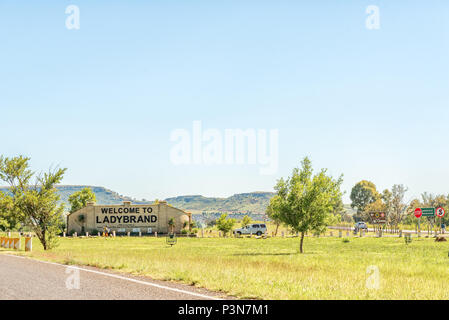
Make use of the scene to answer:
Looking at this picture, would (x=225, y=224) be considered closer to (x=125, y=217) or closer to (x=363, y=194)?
(x=125, y=217)

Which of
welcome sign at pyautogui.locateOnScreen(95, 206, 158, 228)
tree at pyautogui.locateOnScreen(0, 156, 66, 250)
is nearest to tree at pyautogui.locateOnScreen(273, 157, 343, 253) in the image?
tree at pyautogui.locateOnScreen(0, 156, 66, 250)

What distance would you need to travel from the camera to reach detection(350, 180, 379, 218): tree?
157250 millimetres

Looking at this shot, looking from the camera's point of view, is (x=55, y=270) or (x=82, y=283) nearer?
(x=82, y=283)

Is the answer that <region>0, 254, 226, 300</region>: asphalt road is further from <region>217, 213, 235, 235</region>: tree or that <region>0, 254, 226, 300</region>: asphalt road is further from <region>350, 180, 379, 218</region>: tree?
<region>350, 180, 379, 218</region>: tree

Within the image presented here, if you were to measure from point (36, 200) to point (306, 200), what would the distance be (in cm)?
1881

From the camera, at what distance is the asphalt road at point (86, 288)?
9211 millimetres

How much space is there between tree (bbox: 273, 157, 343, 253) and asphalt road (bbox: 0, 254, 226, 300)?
857 inches

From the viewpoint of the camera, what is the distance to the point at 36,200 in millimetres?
28984

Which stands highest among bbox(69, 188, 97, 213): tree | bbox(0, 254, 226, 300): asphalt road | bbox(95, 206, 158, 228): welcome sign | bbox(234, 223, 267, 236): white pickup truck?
bbox(69, 188, 97, 213): tree

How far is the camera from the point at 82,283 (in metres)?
10.9
